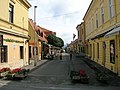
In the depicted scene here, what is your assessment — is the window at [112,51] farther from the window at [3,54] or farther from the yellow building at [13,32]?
the window at [3,54]

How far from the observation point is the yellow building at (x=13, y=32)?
1773cm

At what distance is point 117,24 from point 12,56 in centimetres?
968

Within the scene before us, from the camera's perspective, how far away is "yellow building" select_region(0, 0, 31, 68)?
1773 centimetres

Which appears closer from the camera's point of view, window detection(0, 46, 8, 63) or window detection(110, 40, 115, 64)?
window detection(0, 46, 8, 63)

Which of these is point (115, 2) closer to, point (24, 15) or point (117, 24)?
point (117, 24)

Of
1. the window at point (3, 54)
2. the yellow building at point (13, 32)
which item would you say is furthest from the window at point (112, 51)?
the window at point (3, 54)

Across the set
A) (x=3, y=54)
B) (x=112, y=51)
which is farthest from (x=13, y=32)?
(x=112, y=51)

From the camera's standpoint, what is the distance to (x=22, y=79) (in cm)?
1438

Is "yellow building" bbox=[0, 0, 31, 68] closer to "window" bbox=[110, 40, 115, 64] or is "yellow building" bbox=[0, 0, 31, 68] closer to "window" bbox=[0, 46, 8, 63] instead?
"window" bbox=[0, 46, 8, 63]

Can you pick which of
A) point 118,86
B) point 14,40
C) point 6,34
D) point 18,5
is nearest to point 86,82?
point 118,86

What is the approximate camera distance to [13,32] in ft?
65.9

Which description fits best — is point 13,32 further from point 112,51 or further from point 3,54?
point 112,51

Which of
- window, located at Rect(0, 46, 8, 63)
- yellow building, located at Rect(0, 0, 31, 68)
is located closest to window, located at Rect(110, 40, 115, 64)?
yellow building, located at Rect(0, 0, 31, 68)

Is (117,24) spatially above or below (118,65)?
above
